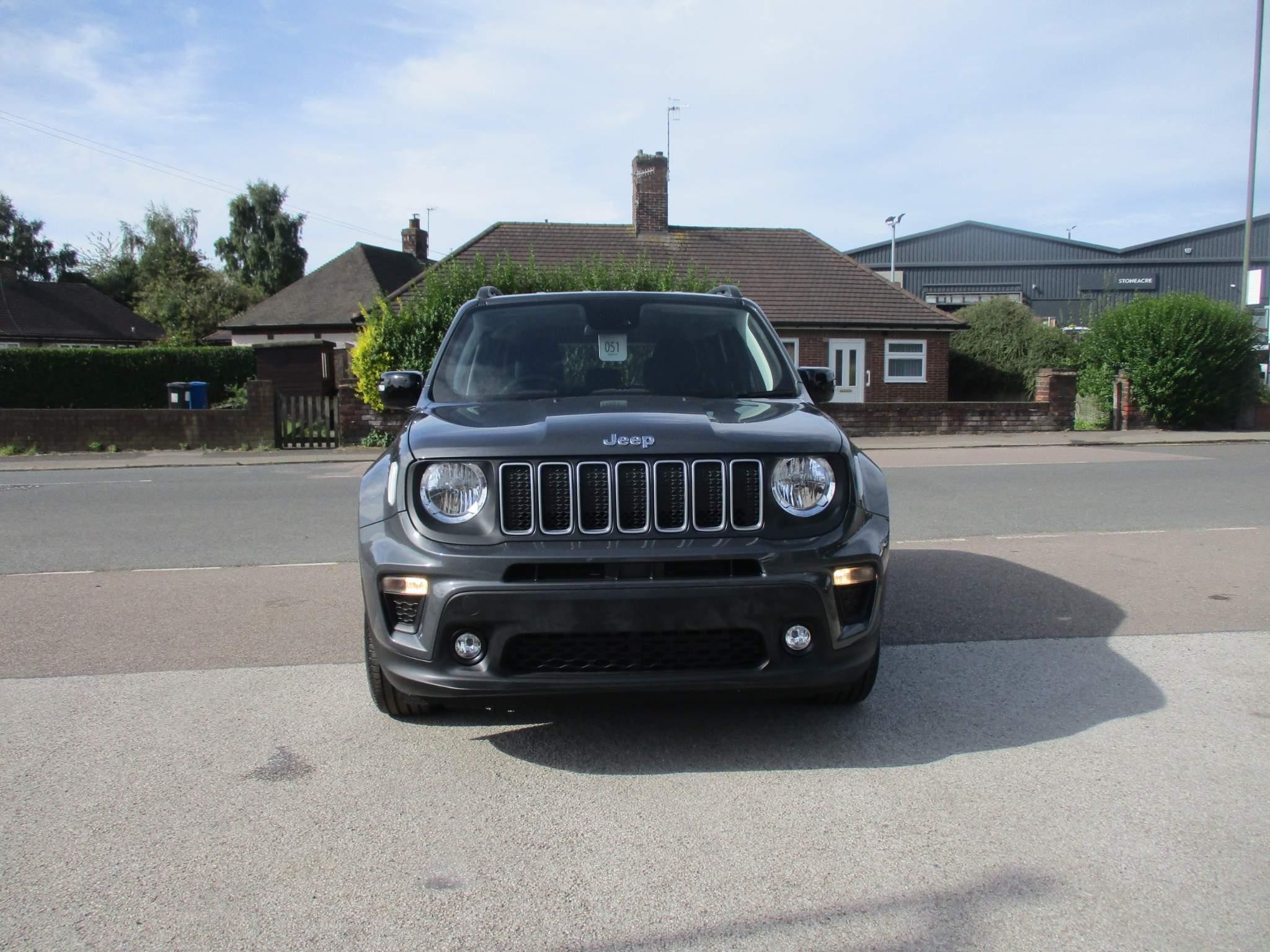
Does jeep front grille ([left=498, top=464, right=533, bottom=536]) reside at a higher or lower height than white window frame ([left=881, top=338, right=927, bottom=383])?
lower

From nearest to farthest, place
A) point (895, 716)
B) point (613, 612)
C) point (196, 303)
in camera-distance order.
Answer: point (613, 612) → point (895, 716) → point (196, 303)

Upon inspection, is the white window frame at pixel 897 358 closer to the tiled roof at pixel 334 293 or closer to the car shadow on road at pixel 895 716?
the tiled roof at pixel 334 293

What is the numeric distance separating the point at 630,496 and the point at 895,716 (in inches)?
59.8

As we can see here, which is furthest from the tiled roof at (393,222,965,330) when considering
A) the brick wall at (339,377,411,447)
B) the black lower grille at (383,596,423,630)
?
the black lower grille at (383,596,423,630)

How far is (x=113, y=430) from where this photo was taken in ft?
70.7

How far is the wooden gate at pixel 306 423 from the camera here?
69.7 feet

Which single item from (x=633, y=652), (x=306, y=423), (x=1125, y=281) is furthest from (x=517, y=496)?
(x=1125, y=281)

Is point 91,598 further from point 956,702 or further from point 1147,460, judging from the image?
point 1147,460

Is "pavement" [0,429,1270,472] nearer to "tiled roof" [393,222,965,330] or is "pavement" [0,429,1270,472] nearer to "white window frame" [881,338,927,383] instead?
"white window frame" [881,338,927,383]

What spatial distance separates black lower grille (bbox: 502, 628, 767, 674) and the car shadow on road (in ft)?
0.53

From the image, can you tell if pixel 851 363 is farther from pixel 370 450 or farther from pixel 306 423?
pixel 306 423

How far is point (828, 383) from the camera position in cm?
529

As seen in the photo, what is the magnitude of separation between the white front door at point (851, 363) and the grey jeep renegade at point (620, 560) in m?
27.5

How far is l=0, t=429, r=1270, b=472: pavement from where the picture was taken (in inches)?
740
